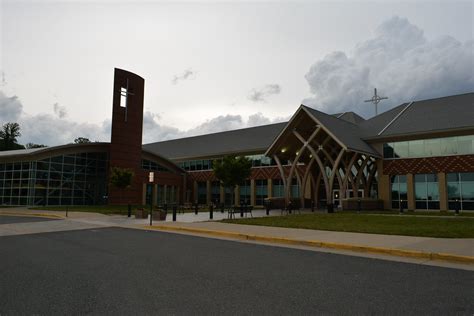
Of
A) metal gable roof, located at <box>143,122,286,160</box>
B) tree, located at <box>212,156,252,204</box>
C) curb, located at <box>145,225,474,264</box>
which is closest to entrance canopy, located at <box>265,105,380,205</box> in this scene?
tree, located at <box>212,156,252,204</box>

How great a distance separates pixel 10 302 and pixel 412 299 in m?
6.15

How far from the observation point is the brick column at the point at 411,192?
110ft

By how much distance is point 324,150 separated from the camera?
3444 centimetres

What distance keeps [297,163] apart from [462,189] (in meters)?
16.9

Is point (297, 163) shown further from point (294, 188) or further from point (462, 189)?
point (462, 189)

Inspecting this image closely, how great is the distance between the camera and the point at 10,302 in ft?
18.0

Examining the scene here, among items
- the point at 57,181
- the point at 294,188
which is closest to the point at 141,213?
the point at 57,181

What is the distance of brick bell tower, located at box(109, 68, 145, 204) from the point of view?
4453 centimetres

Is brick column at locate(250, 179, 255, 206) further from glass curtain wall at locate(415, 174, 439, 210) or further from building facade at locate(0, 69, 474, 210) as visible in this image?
glass curtain wall at locate(415, 174, 439, 210)

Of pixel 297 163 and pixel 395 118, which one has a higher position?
pixel 395 118

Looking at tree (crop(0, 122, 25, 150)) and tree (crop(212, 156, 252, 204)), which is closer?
tree (crop(212, 156, 252, 204))

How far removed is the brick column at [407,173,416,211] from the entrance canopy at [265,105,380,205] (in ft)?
11.7

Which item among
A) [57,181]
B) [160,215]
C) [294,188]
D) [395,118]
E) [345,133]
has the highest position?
[395,118]

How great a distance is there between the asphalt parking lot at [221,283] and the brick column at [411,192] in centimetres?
2721
